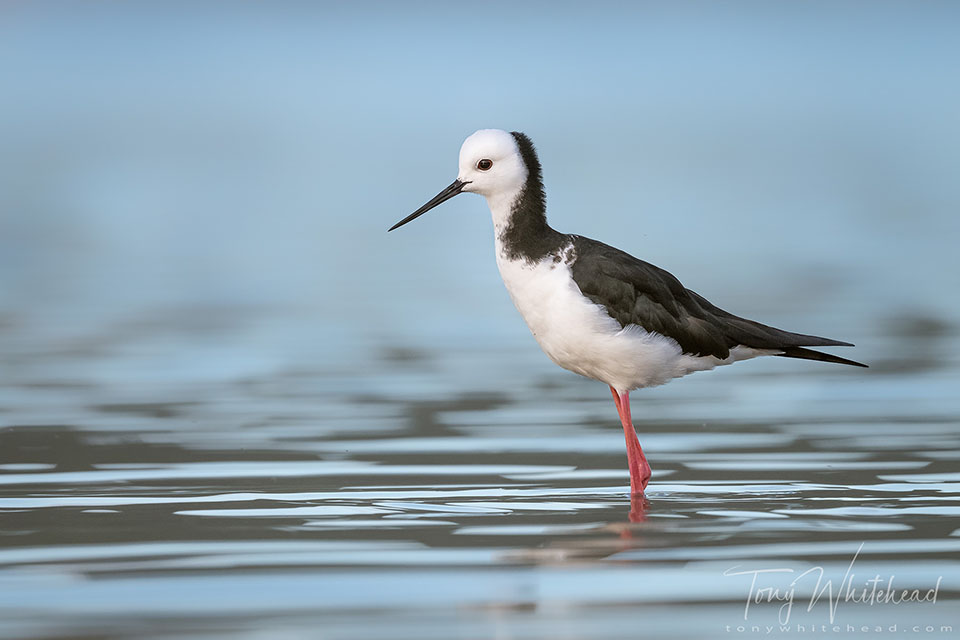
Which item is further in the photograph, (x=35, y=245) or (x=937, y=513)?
(x=35, y=245)

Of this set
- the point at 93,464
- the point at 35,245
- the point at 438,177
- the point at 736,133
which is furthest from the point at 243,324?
the point at 736,133

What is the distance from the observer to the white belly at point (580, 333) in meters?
8.52

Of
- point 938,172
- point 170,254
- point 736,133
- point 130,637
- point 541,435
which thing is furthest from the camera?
point 736,133

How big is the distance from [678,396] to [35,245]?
37.7 ft

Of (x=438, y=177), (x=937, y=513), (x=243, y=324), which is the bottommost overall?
(x=937, y=513)

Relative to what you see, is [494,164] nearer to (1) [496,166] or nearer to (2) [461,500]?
(1) [496,166]

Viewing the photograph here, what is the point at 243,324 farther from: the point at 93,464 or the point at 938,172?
the point at 938,172

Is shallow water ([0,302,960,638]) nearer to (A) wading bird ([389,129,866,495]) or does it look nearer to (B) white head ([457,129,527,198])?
(A) wading bird ([389,129,866,495])

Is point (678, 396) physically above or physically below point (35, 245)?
below

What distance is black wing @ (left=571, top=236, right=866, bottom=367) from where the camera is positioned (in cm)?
860

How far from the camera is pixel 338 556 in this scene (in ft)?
21.4
